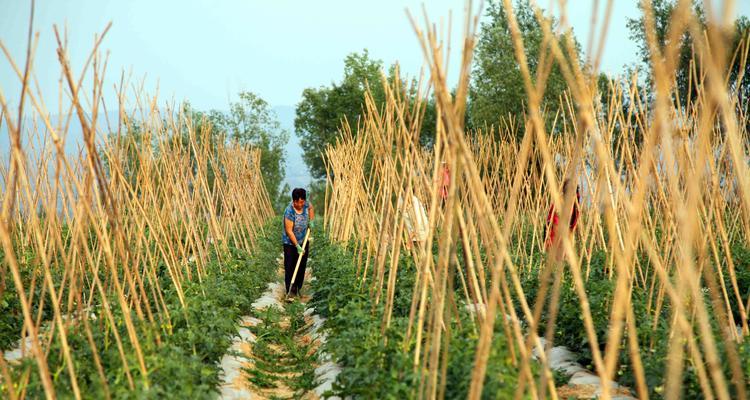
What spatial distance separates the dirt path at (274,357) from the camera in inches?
187

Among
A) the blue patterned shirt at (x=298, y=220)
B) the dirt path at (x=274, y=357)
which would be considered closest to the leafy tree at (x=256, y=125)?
the blue patterned shirt at (x=298, y=220)

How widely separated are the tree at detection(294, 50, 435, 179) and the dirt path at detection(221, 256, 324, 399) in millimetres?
23212

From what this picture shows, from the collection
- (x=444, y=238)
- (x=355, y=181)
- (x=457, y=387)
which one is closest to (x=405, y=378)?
(x=457, y=387)

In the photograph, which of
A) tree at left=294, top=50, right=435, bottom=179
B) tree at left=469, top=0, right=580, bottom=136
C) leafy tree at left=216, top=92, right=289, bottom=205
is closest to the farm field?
tree at left=469, top=0, right=580, bottom=136

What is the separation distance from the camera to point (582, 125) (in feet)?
6.44

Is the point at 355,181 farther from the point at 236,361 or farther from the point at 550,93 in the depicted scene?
the point at 550,93

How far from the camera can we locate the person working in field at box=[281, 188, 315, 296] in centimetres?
787

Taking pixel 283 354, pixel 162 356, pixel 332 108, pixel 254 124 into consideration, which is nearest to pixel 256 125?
pixel 254 124

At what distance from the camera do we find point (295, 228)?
812 cm

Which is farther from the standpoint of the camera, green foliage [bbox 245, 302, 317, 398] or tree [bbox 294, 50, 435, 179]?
tree [bbox 294, 50, 435, 179]

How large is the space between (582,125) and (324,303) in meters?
4.99

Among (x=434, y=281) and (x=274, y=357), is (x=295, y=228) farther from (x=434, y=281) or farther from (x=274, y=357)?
(x=434, y=281)

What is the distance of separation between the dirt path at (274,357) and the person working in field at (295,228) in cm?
66

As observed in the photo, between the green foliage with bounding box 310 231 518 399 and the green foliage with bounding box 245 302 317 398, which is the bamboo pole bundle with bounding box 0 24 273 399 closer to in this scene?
the green foliage with bounding box 245 302 317 398
